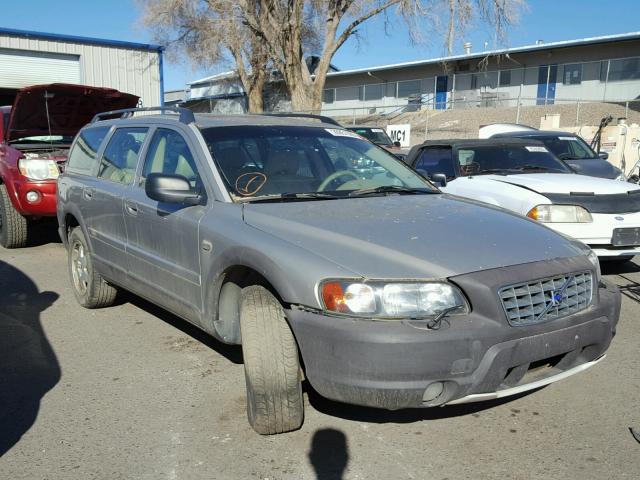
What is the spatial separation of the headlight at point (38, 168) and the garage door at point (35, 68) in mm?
12619

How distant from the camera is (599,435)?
3.18 metres

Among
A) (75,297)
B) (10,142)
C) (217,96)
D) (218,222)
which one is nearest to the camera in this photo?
(218,222)

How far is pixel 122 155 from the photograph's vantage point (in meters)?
4.86

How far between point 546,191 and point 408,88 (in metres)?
31.5

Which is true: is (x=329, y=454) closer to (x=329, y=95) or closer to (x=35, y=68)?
(x=35, y=68)

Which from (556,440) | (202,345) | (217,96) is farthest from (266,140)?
(217,96)

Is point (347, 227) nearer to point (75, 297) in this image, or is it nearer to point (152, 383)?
point (152, 383)

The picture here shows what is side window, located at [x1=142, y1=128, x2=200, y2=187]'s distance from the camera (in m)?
3.96

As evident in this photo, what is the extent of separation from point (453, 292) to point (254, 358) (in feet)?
3.40

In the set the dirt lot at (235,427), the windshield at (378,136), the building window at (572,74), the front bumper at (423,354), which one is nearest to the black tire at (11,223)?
the dirt lot at (235,427)

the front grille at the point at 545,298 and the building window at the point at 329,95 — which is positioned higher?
the building window at the point at 329,95

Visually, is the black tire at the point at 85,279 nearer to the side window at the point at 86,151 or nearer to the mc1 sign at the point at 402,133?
the side window at the point at 86,151

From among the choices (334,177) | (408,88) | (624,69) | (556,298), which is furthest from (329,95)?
(556,298)

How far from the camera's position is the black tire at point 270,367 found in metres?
2.98
